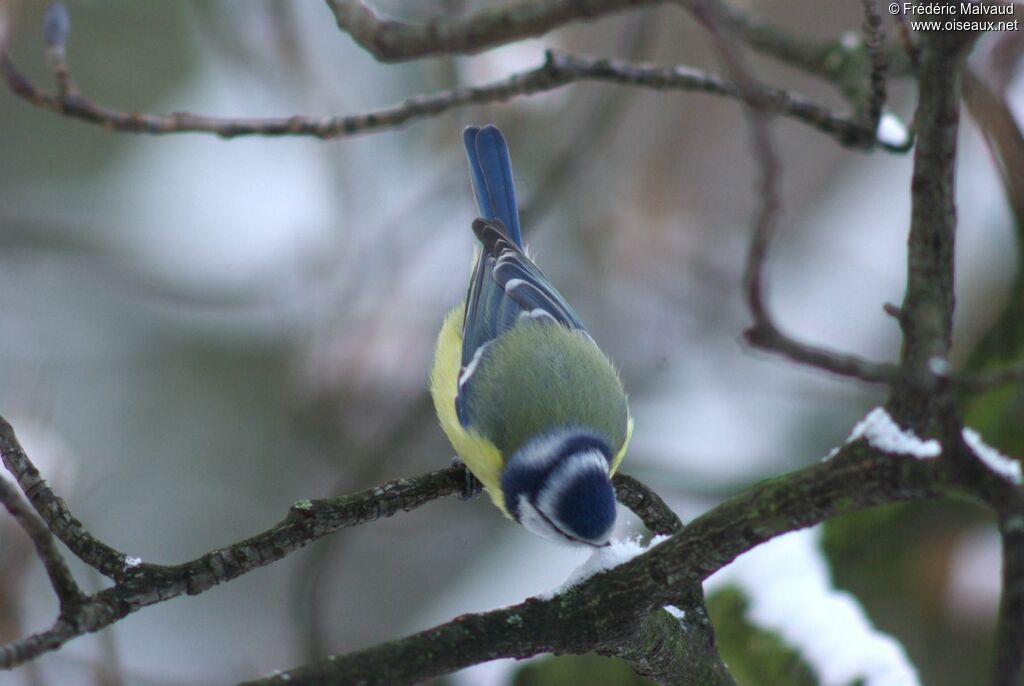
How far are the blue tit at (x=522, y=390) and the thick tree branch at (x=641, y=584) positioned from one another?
617mm

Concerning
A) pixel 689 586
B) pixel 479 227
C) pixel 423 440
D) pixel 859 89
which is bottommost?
pixel 689 586

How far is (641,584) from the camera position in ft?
3.81

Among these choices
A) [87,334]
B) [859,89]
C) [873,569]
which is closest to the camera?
[859,89]

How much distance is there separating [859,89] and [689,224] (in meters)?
2.57

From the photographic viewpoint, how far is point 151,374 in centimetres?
516

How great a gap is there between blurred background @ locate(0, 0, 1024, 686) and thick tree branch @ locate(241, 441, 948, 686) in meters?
2.01

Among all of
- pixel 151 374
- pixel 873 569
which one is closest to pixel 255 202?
pixel 151 374

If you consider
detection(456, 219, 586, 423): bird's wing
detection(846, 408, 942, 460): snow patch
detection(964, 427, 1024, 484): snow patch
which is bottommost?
detection(964, 427, 1024, 484): snow patch

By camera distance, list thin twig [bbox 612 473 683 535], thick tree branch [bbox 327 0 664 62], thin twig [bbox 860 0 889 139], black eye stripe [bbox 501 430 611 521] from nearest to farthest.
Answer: thin twig [bbox 612 473 683 535]
thin twig [bbox 860 0 889 139]
thick tree branch [bbox 327 0 664 62]
black eye stripe [bbox 501 430 611 521]

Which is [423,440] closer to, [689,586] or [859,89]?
[859,89]

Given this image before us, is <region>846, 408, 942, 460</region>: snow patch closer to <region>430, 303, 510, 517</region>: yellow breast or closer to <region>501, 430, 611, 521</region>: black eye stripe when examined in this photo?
<region>501, 430, 611, 521</region>: black eye stripe

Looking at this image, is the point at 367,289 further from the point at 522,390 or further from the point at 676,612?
the point at 676,612

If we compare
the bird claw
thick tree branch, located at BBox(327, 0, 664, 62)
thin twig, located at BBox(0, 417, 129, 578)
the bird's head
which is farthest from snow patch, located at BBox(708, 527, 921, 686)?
thin twig, located at BBox(0, 417, 129, 578)

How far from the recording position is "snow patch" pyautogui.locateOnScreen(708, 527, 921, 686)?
6.36 feet
